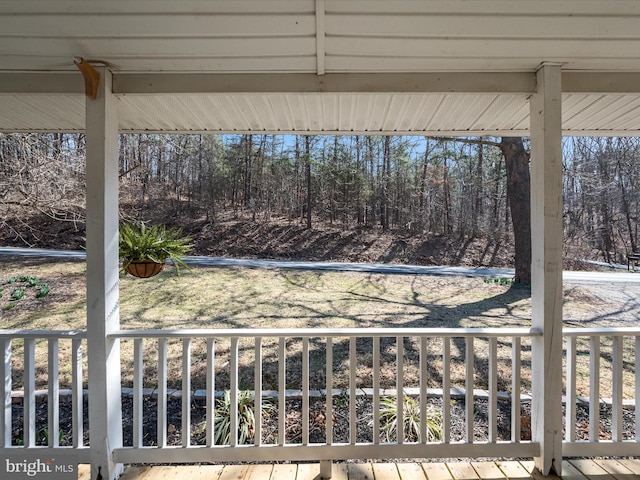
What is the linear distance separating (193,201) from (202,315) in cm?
856

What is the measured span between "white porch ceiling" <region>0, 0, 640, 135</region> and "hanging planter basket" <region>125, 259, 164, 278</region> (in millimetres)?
1024

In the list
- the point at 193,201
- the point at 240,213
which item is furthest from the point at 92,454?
the point at 193,201

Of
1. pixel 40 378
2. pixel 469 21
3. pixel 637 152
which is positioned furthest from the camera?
pixel 637 152

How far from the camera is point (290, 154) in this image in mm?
13656

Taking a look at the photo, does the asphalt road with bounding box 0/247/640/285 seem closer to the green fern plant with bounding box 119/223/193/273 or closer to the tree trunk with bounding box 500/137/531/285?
the tree trunk with bounding box 500/137/531/285

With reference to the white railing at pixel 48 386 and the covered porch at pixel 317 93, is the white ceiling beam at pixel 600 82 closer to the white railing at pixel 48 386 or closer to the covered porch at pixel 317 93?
the covered porch at pixel 317 93

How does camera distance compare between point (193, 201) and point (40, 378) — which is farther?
point (193, 201)

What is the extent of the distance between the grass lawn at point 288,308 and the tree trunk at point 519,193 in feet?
2.47

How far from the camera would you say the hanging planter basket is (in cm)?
228

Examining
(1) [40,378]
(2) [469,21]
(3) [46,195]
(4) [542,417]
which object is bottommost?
(1) [40,378]

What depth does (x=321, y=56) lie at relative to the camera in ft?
5.48

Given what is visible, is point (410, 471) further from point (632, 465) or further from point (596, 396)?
point (632, 465)

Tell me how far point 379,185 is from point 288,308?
7931mm

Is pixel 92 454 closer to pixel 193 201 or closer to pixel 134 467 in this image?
pixel 134 467
